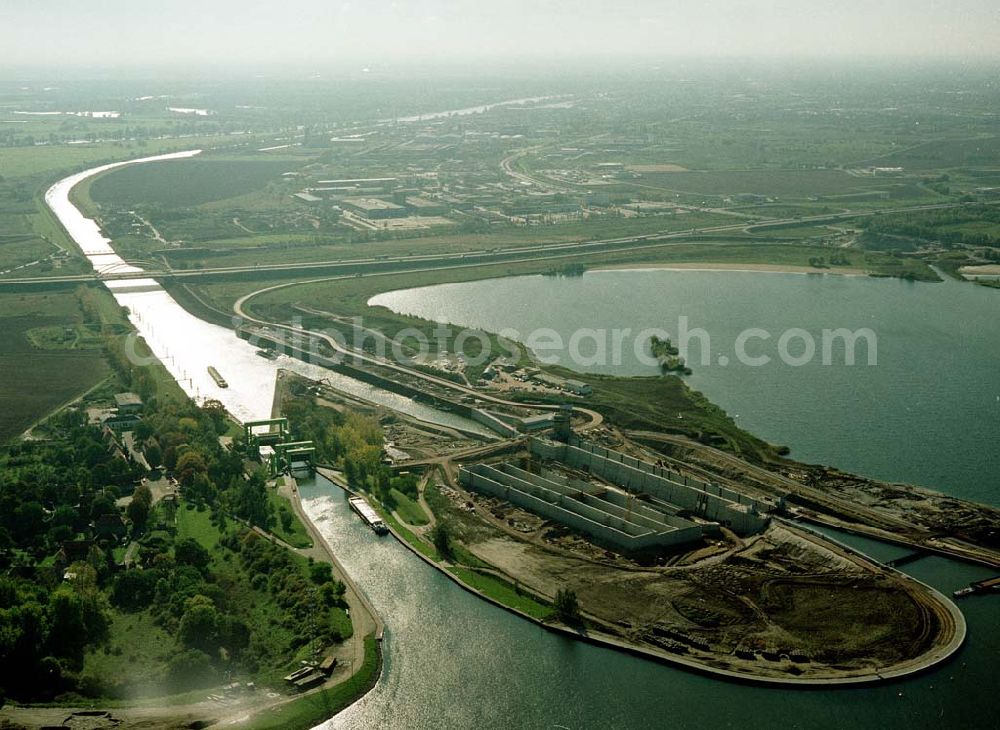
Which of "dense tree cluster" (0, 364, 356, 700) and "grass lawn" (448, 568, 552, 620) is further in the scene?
"grass lawn" (448, 568, 552, 620)

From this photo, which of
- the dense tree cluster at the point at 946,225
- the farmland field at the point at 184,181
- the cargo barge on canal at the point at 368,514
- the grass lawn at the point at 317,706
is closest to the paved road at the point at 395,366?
the cargo barge on canal at the point at 368,514

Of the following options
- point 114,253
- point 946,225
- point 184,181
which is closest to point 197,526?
point 114,253

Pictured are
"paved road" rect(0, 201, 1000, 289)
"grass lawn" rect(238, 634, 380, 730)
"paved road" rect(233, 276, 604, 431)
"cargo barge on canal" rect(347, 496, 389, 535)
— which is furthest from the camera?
"paved road" rect(0, 201, 1000, 289)

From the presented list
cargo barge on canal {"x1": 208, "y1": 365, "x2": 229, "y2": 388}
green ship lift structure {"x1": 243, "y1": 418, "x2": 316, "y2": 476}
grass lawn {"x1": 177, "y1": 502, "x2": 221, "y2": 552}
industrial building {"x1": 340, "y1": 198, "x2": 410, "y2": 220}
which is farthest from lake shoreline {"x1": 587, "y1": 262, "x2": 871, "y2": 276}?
grass lawn {"x1": 177, "y1": 502, "x2": 221, "y2": 552}

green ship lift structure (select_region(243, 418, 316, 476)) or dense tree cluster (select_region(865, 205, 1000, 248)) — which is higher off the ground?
dense tree cluster (select_region(865, 205, 1000, 248))

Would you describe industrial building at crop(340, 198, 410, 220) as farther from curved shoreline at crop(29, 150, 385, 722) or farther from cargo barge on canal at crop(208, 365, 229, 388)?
cargo barge on canal at crop(208, 365, 229, 388)

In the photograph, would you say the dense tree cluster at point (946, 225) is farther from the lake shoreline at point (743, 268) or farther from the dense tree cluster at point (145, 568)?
the dense tree cluster at point (145, 568)

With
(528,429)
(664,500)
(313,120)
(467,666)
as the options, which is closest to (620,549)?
(664,500)
